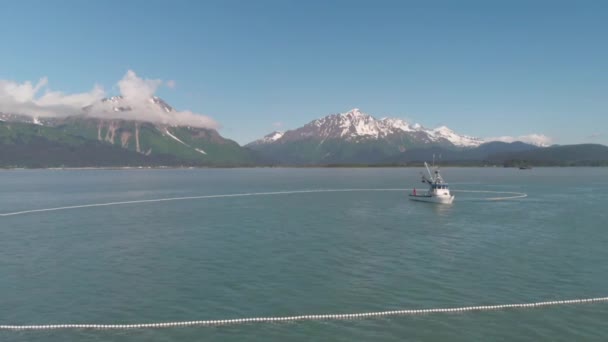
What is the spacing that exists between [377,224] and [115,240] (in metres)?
49.2

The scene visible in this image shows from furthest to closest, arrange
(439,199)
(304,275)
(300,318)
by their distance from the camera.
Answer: (439,199)
(304,275)
(300,318)

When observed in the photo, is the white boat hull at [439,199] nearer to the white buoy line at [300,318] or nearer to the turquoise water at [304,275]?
the turquoise water at [304,275]

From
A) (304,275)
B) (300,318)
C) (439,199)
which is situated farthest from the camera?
(439,199)

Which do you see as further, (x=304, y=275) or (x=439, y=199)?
(x=439, y=199)

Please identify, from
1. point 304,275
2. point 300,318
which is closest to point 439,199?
point 304,275

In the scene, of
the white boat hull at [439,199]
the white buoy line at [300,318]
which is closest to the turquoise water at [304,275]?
the white buoy line at [300,318]

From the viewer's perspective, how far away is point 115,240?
71438mm

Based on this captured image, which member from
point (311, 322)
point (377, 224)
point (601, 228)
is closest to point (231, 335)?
point (311, 322)

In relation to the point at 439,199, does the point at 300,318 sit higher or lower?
lower

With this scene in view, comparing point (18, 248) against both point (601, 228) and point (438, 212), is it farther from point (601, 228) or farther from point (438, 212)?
point (601, 228)

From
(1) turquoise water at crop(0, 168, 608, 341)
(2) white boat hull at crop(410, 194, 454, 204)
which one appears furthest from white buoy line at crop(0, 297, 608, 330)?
(2) white boat hull at crop(410, 194, 454, 204)

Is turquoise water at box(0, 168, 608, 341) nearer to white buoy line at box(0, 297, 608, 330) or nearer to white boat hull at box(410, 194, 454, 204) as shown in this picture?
white buoy line at box(0, 297, 608, 330)

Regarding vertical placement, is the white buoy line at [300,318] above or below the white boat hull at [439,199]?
below

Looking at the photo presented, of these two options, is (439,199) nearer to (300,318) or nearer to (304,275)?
(304,275)
